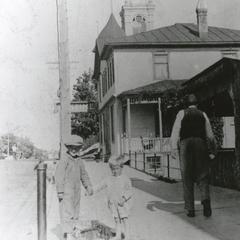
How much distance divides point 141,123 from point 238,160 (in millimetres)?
15971

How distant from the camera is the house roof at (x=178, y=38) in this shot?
24328 millimetres

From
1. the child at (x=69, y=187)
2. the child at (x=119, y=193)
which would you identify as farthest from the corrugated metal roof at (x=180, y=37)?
the child at (x=119, y=193)

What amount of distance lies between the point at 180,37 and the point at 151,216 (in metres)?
19.1

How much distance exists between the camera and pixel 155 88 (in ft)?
75.0

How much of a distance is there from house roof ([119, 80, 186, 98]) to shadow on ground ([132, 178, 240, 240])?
34.5 feet

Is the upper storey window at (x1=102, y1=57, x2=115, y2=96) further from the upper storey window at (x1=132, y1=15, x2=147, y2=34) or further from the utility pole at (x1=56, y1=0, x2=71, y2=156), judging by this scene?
the utility pole at (x1=56, y1=0, x2=71, y2=156)

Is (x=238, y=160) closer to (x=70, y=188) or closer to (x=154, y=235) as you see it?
(x=154, y=235)

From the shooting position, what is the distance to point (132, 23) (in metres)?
37.0

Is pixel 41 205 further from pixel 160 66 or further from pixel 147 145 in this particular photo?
pixel 160 66

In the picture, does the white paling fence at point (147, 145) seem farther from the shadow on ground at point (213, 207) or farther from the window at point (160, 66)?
the shadow on ground at point (213, 207)

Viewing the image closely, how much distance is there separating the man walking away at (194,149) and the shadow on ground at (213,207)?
442mm

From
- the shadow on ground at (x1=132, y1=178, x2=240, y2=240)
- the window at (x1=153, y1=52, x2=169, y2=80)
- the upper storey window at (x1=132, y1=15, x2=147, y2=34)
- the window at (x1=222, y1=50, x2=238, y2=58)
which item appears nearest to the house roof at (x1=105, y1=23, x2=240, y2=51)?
the window at (x1=222, y1=50, x2=238, y2=58)

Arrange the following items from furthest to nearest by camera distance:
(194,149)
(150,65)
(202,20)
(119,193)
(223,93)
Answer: (202,20), (150,65), (223,93), (194,149), (119,193)

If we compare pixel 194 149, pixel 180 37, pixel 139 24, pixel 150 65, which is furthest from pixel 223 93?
pixel 139 24
